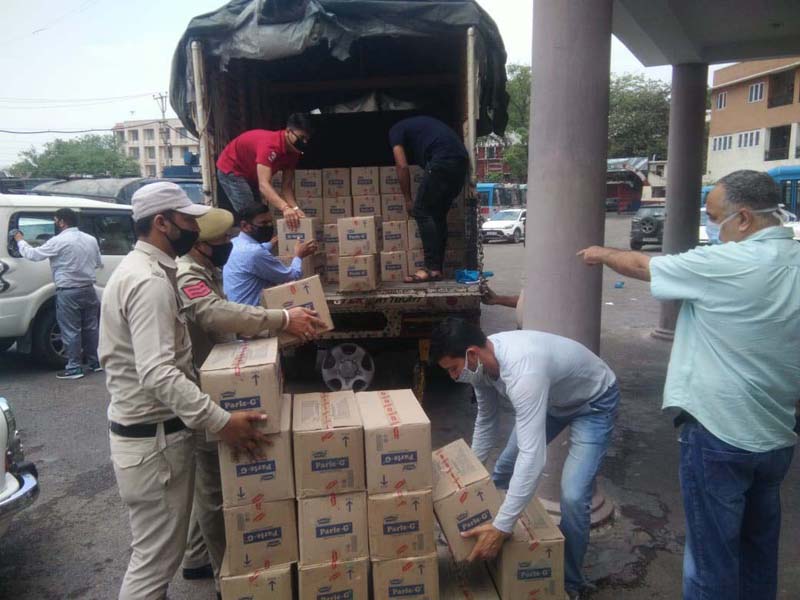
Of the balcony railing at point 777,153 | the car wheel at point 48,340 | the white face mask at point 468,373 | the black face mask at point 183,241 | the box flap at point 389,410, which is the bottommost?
the car wheel at point 48,340

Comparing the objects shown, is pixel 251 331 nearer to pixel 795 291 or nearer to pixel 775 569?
pixel 795 291

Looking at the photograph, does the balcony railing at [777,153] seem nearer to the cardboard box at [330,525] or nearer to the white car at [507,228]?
the white car at [507,228]

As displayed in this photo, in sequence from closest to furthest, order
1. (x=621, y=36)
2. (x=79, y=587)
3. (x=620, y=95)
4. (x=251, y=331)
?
(x=251, y=331) < (x=79, y=587) < (x=621, y=36) < (x=620, y=95)

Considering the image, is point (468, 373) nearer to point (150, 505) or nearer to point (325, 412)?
point (325, 412)

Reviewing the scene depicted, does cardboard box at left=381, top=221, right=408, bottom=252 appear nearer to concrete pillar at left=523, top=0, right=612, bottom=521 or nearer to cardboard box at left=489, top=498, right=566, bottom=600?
concrete pillar at left=523, top=0, right=612, bottom=521

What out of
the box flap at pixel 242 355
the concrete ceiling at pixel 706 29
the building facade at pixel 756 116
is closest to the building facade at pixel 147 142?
the building facade at pixel 756 116

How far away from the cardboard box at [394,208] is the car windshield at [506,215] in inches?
864

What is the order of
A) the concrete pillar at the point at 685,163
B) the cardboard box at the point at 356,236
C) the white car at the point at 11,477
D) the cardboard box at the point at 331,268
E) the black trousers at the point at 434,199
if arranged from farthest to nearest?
the concrete pillar at the point at 685,163 → the cardboard box at the point at 331,268 → the black trousers at the point at 434,199 → the cardboard box at the point at 356,236 → the white car at the point at 11,477

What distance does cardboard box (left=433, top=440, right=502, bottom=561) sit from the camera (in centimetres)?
266

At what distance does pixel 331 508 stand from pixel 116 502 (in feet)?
7.69

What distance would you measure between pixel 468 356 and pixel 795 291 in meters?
1.21

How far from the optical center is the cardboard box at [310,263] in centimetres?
501

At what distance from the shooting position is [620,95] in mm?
43688

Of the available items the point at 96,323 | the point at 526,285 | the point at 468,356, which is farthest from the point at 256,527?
the point at 96,323
